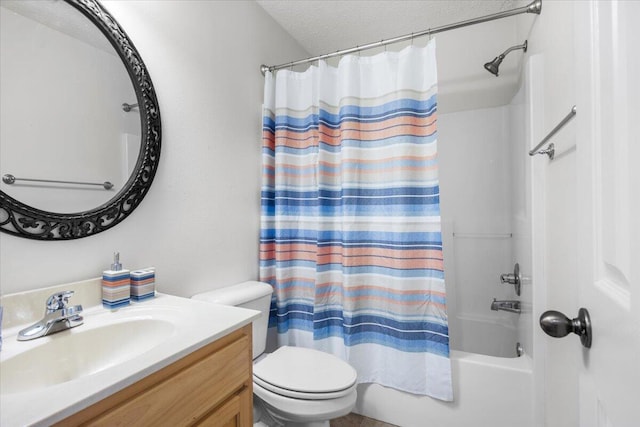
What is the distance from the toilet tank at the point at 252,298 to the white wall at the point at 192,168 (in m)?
0.08

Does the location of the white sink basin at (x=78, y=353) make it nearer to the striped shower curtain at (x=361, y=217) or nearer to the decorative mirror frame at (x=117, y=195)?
the decorative mirror frame at (x=117, y=195)

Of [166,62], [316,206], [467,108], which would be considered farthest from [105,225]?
[467,108]

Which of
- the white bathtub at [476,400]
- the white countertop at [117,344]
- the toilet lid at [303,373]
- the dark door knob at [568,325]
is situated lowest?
the white bathtub at [476,400]

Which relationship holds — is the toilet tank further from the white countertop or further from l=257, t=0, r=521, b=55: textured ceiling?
l=257, t=0, r=521, b=55: textured ceiling

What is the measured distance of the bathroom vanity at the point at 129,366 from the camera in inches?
22.5

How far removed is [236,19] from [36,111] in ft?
3.88

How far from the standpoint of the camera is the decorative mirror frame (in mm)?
894

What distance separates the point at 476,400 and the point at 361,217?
1061 mm

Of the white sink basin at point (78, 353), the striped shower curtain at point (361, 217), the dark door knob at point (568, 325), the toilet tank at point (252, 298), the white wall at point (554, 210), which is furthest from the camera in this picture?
the striped shower curtain at point (361, 217)

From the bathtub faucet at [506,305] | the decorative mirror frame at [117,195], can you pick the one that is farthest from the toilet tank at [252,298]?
the bathtub faucet at [506,305]

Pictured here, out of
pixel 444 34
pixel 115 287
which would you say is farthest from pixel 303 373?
pixel 444 34

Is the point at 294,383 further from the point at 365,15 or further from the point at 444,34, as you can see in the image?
the point at 444,34

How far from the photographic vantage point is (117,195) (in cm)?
113

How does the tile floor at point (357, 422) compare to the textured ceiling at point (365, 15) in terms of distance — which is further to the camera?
the textured ceiling at point (365, 15)
